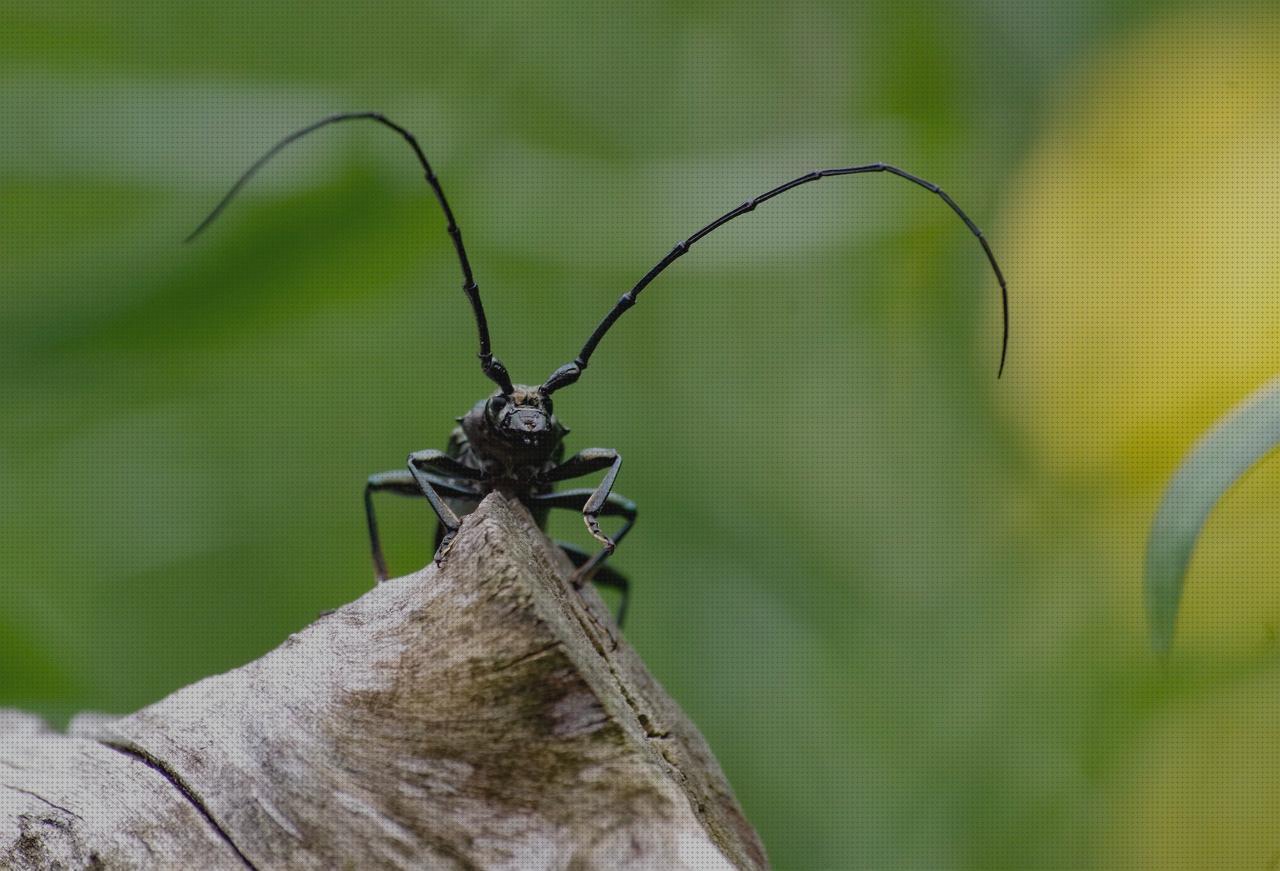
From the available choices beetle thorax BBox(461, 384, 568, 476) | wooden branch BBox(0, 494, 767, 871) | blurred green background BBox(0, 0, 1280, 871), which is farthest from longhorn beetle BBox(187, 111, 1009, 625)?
blurred green background BBox(0, 0, 1280, 871)

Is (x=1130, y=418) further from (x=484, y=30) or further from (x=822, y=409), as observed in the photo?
(x=484, y=30)

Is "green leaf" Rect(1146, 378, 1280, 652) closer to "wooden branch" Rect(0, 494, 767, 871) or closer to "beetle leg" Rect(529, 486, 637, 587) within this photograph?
"wooden branch" Rect(0, 494, 767, 871)

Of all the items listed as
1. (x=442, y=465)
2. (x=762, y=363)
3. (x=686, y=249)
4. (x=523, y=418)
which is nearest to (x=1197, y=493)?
(x=686, y=249)

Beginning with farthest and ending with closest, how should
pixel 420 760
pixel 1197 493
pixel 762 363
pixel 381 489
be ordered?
1. pixel 762 363
2. pixel 381 489
3. pixel 1197 493
4. pixel 420 760

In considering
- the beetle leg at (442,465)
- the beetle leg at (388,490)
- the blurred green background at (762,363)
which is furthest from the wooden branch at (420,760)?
the blurred green background at (762,363)

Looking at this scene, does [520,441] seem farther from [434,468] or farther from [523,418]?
[434,468]

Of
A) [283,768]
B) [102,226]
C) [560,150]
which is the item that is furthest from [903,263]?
[283,768]

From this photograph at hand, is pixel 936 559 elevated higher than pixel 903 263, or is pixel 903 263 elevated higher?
pixel 903 263
